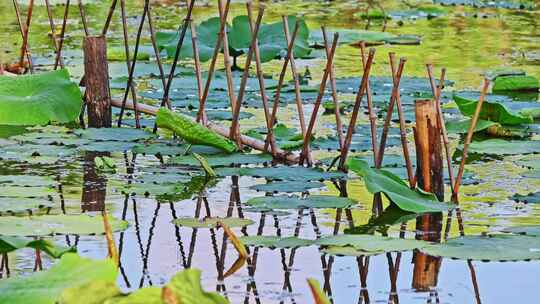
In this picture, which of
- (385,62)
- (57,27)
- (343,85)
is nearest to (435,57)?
(385,62)

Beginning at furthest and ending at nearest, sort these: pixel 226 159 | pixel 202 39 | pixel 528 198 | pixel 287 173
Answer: pixel 202 39
pixel 226 159
pixel 287 173
pixel 528 198

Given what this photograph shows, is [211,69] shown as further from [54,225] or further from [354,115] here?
[54,225]

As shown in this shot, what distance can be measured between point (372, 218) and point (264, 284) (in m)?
0.82

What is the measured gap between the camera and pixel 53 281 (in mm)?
2400

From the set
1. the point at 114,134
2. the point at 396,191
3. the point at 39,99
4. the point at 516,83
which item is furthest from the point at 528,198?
the point at 516,83

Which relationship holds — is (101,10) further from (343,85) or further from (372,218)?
(372,218)

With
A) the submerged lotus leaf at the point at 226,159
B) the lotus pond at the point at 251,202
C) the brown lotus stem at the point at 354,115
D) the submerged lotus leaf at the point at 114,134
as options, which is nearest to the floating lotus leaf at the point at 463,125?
the lotus pond at the point at 251,202

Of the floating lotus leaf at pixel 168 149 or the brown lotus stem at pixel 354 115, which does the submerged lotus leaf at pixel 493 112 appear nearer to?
the brown lotus stem at pixel 354 115

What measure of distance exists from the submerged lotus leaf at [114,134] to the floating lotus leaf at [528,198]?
155 centimetres

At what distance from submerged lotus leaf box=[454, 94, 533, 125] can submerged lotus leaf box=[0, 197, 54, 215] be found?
1.97 meters

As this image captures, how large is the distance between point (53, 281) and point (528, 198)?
1.96 metres

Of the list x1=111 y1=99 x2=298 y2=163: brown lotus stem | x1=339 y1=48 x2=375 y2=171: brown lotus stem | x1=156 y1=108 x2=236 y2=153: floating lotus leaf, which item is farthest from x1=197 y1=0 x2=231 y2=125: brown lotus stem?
x1=339 y1=48 x2=375 y2=171: brown lotus stem

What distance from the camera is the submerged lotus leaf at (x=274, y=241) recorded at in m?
3.29

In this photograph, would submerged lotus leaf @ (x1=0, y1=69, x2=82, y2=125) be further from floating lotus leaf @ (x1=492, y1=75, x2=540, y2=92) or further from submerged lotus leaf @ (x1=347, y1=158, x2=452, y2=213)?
floating lotus leaf @ (x1=492, y1=75, x2=540, y2=92)
